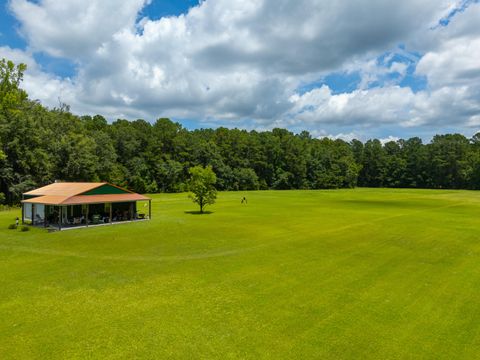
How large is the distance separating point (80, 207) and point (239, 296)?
1001 inches

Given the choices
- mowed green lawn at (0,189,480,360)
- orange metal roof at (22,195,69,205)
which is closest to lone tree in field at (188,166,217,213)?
orange metal roof at (22,195,69,205)

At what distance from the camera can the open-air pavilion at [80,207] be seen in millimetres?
32125

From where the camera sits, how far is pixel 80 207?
33.7 metres

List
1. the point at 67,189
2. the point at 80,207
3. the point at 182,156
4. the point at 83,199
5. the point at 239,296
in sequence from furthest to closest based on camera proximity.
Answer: the point at 182,156 → the point at 67,189 → the point at 80,207 → the point at 83,199 → the point at 239,296

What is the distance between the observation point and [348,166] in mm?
121625

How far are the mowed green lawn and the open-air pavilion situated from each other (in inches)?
211

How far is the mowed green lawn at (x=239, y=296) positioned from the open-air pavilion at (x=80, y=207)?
536 cm

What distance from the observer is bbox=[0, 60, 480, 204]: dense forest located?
177ft

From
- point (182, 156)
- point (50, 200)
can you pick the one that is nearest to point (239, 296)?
point (50, 200)

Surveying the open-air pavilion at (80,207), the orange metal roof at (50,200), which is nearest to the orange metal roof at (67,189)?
the open-air pavilion at (80,207)

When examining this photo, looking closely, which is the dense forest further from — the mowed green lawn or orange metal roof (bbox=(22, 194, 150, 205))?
the mowed green lawn

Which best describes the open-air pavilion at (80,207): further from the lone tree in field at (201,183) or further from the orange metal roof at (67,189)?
the lone tree in field at (201,183)

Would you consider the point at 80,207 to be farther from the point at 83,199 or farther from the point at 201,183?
Result: the point at 201,183

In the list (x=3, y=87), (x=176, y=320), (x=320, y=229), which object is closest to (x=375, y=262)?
(x=320, y=229)
